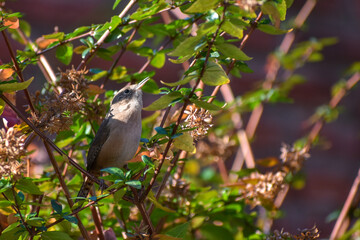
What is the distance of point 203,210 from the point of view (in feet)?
3.72

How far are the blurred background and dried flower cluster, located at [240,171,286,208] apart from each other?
4.83 feet

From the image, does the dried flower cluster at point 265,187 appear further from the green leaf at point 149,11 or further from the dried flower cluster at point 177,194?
the green leaf at point 149,11

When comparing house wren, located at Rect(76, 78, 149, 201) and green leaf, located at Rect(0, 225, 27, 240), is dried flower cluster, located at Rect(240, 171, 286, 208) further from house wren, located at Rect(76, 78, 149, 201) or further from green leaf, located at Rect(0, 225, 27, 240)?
green leaf, located at Rect(0, 225, 27, 240)

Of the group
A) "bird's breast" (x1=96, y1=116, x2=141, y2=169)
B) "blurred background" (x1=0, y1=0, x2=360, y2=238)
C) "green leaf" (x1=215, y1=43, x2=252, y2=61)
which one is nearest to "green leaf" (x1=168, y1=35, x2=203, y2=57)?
"green leaf" (x1=215, y1=43, x2=252, y2=61)

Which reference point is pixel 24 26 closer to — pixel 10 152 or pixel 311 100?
pixel 10 152

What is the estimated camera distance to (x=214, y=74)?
72 centimetres

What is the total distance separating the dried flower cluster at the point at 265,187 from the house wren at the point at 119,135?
0.94 ft

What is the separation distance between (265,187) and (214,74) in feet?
1.44

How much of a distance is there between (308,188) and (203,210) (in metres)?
1.68

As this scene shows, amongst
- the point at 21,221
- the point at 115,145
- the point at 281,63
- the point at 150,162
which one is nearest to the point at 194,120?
the point at 150,162

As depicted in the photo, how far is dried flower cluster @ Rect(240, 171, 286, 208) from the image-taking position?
3.49 feet

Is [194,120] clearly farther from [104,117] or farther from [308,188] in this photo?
[308,188]

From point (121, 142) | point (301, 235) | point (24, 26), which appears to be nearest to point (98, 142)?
point (121, 142)

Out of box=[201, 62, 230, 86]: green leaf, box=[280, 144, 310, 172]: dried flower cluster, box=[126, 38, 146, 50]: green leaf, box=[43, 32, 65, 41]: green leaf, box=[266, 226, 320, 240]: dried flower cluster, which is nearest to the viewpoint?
box=[201, 62, 230, 86]: green leaf
